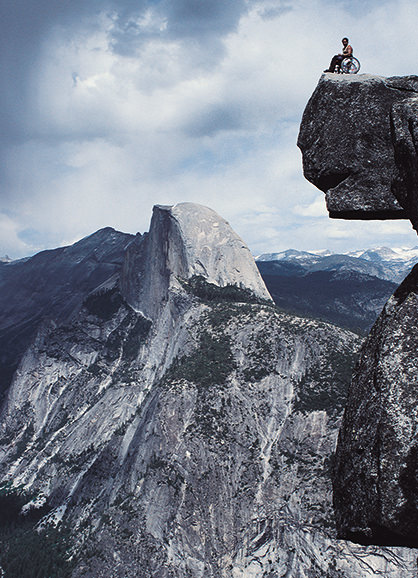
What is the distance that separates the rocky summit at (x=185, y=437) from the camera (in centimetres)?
6253

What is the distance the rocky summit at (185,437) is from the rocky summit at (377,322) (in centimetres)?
4444

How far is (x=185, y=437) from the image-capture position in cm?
7688

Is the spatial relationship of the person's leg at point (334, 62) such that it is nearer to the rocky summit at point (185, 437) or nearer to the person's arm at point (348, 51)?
the person's arm at point (348, 51)

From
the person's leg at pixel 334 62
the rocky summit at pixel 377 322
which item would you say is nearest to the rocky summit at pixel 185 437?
the rocky summit at pixel 377 322

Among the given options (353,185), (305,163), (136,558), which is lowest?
(136,558)

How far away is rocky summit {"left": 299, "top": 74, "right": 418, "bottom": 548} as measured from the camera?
635 centimetres

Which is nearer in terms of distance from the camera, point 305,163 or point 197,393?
point 305,163

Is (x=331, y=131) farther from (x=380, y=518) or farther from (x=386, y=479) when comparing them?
(x=380, y=518)

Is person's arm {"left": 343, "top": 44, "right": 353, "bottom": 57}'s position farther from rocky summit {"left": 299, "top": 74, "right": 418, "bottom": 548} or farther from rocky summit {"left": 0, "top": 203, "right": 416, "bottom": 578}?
rocky summit {"left": 0, "top": 203, "right": 416, "bottom": 578}

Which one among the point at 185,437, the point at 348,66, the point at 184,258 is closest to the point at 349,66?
the point at 348,66

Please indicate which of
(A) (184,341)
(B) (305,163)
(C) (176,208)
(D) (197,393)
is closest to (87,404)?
(A) (184,341)

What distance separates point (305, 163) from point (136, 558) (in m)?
74.8

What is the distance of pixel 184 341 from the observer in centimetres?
10419

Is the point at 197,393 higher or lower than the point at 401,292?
lower
